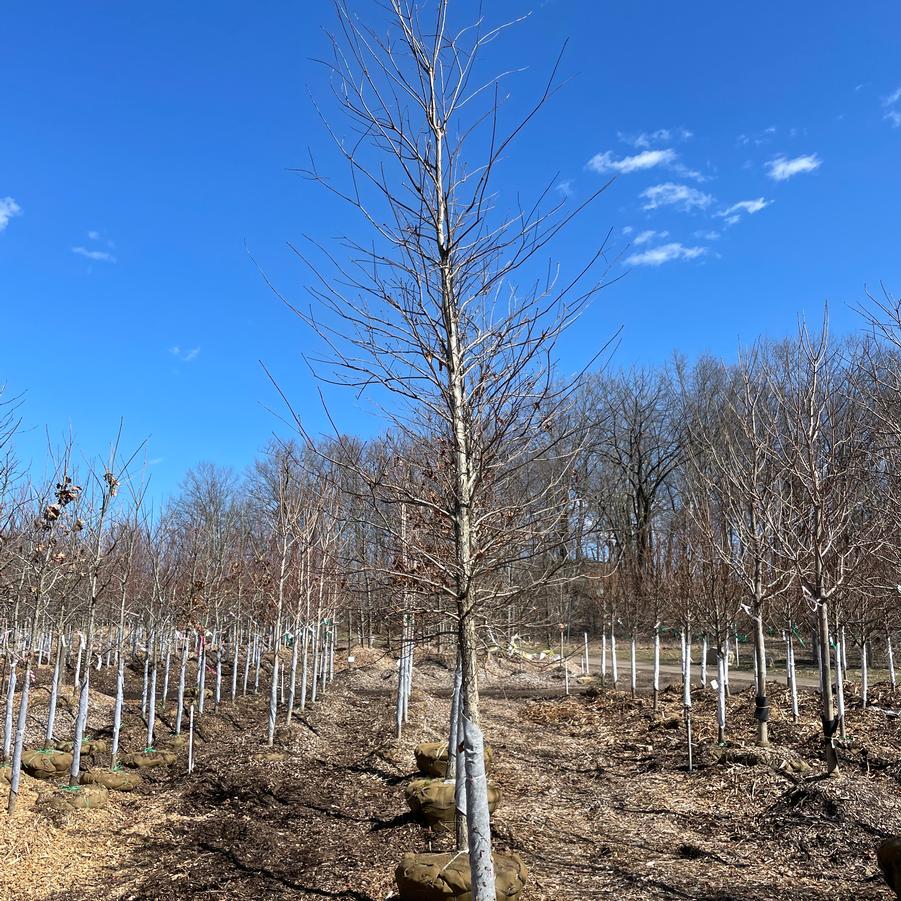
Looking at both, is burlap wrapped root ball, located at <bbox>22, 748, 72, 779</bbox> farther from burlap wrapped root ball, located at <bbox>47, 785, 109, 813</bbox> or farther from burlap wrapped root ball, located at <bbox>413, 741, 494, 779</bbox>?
burlap wrapped root ball, located at <bbox>413, 741, 494, 779</bbox>

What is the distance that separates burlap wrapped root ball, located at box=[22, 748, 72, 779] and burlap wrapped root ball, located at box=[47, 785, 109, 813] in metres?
1.32

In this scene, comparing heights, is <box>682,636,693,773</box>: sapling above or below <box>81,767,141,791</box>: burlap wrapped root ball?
above

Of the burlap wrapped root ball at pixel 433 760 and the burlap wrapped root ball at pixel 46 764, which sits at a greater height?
the burlap wrapped root ball at pixel 433 760

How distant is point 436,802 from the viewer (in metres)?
7.61

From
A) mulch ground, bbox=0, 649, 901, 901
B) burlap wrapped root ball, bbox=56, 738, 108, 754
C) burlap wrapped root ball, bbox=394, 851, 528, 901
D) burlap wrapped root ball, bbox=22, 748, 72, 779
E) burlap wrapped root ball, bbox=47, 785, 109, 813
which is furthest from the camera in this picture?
burlap wrapped root ball, bbox=56, 738, 108, 754

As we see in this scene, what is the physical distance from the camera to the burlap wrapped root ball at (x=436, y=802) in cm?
756

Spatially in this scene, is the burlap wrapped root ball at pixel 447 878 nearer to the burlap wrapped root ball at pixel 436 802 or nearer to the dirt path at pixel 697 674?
the burlap wrapped root ball at pixel 436 802

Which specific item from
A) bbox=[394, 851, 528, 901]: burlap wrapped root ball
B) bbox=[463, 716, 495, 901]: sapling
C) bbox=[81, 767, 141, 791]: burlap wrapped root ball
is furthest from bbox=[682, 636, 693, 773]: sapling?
bbox=[81, 767, 141, 791]: burlap wrapped root ball

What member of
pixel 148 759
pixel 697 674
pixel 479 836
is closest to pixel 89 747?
pixel 148 759

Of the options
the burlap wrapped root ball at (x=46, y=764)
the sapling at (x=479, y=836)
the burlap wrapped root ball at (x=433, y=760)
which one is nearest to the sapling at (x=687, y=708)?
the burlap wrapped root ball at (x=433, y=760)

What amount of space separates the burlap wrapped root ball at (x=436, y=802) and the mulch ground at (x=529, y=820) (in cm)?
25

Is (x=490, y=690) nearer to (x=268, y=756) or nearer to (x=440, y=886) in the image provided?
(x=268, y=756)

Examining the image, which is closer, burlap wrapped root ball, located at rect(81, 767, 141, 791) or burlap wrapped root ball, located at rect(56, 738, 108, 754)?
burlap wrapped root ball, located at rect(81, 767, 141, 791)

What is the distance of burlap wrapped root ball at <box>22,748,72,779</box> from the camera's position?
9922 millimetres
